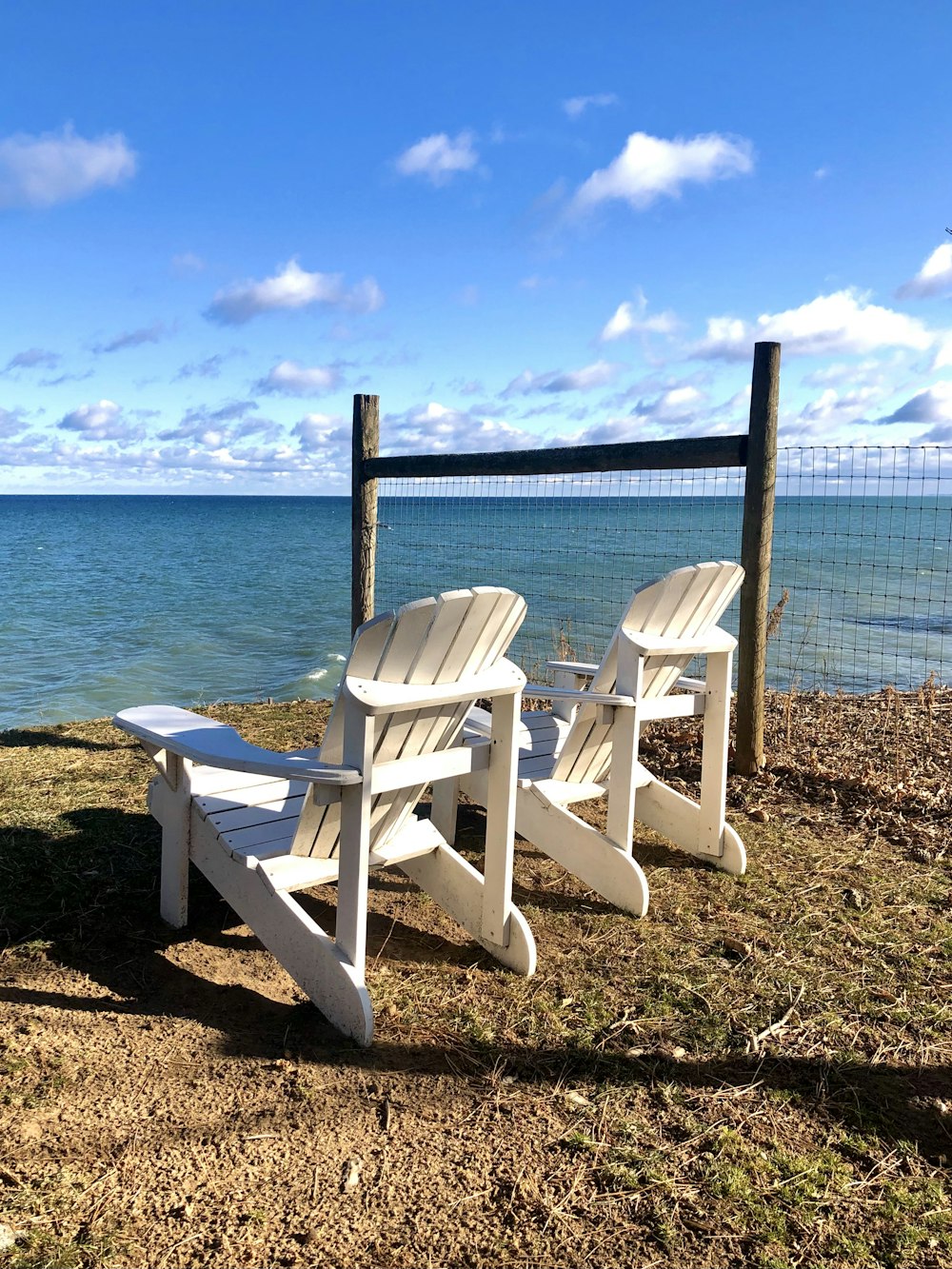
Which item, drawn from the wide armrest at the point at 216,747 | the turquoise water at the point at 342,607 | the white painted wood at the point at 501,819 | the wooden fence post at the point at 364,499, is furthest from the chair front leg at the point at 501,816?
the wooden fence post at the point at 364,499

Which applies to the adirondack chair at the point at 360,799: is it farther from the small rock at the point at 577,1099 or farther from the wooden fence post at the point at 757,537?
the wooden fence post at the point at 757,537

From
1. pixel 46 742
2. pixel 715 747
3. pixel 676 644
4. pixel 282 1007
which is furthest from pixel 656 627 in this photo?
pixel 46 742

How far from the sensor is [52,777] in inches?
191

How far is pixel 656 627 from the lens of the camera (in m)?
3.44

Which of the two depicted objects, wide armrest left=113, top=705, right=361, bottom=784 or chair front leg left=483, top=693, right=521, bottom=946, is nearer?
wide armrest left=113, top=705, right=361, bottom=784

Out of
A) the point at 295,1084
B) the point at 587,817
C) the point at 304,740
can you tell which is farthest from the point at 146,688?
the point at 295,1084

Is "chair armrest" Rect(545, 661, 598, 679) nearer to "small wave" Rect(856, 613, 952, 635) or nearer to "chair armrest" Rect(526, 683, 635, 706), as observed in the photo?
"chair armrest" Rect(526, 683, 635, 706)

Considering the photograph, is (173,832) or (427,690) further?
(173,832)

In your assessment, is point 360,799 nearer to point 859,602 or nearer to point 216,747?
point 216,747

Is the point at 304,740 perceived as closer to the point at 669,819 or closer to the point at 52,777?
the point at 52,777

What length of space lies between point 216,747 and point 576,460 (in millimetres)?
3272

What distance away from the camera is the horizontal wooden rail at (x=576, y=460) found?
15.9 feet

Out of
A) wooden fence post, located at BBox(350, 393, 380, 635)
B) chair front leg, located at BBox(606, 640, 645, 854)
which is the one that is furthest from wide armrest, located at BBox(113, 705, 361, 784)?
wooden fence post, located at BBox(350, 393, 380, 635)

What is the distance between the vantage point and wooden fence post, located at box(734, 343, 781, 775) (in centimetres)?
467
